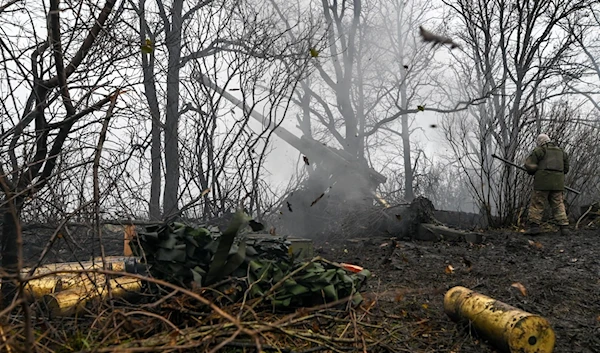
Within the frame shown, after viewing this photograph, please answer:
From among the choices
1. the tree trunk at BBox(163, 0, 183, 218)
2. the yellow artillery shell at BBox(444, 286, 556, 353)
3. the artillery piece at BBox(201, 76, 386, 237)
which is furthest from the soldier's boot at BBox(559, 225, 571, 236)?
the tree trunk at BBox(163, 0, 183, 218)

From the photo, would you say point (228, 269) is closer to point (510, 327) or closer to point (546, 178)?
point (510, 327)

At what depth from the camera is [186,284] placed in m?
2.86

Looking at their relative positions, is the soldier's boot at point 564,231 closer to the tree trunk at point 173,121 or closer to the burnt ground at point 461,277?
the burnt ground at point 461,277

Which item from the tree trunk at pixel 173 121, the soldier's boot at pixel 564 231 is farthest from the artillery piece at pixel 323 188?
the soldier's boot at pixel 564 231

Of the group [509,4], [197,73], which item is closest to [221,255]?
[197,73]

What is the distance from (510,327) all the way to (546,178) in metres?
6.81

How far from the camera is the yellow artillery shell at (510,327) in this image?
2.53 meters

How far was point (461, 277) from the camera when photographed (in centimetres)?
485

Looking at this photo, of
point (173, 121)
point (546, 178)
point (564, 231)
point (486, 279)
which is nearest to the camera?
point (486, 279)

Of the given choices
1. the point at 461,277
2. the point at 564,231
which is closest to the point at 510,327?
the point at 461,277

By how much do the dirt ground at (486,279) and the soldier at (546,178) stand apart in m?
0.58

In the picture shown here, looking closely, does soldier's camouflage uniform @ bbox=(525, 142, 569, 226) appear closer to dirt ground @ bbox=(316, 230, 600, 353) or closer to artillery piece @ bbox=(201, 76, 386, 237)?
dirt ground @ bbox=(316, 230, 600, 353)

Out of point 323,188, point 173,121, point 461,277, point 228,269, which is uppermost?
point 173,121

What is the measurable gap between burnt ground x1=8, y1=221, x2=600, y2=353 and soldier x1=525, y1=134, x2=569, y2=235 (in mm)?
618
